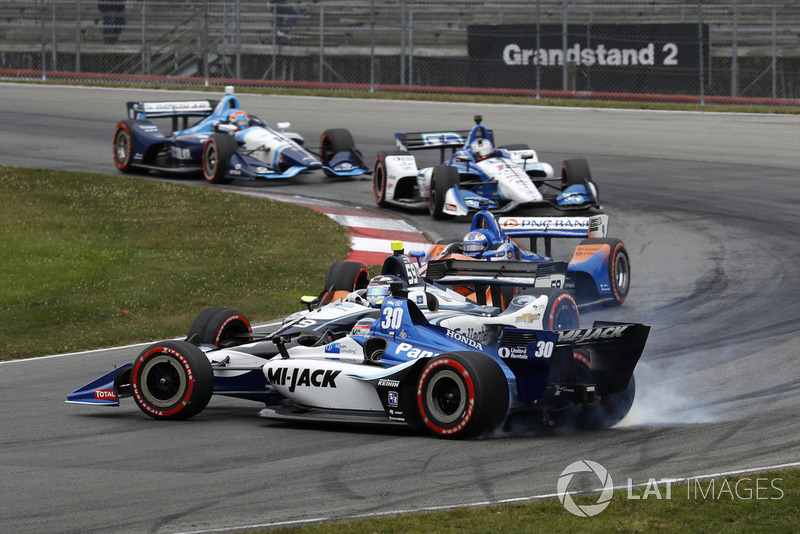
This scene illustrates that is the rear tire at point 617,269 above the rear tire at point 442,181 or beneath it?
beneath

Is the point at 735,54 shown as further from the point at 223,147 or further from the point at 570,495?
the point at 570,495

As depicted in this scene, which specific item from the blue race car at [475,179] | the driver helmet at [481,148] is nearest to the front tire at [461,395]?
the blue race car at [475,179]

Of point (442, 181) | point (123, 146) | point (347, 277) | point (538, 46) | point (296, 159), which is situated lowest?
point (347, 277)

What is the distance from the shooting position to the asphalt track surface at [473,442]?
7703 millimetres

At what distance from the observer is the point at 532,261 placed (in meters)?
13.6

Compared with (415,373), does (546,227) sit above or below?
above

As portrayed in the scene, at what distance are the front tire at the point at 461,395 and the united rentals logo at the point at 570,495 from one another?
879mm

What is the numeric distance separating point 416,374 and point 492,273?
9.40 ft

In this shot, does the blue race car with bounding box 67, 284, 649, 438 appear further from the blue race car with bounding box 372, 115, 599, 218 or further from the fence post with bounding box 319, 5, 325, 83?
the fence post with bounding box 319, 5, 325, 83

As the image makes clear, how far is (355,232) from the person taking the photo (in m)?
20.2

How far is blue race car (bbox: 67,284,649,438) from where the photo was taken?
9180 millimetres

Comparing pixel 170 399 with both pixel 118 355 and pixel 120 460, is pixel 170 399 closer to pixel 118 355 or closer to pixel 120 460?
pixel 120 460

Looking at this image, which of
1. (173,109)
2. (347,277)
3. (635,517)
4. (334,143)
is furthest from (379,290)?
(173,109)

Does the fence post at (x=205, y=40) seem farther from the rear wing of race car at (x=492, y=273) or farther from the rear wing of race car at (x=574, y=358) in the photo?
the rear wing of race car at (x=574, y=358)
